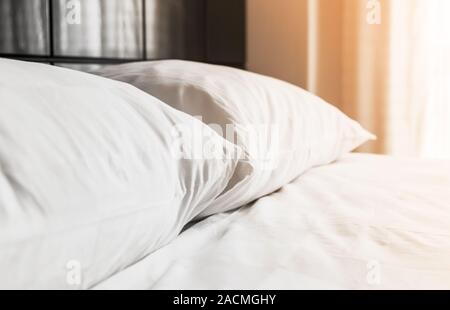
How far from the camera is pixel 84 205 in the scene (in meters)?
0.49

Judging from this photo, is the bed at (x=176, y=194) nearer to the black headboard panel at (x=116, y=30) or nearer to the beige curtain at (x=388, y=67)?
the black headboard panel at (x=116, y=30)

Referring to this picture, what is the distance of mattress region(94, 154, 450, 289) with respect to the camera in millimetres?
533

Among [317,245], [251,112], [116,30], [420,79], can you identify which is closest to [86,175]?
[317,245]

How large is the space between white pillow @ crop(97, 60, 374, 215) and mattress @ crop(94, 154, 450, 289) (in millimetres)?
47

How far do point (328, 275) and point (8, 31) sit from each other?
82cm

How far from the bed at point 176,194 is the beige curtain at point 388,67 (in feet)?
2.59

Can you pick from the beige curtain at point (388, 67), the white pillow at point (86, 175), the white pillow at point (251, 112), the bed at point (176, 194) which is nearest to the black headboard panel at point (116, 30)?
the bed at point (176, 194)

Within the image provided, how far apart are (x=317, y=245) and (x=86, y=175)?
0.30 metres

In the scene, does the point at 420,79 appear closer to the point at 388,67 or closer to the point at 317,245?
the point at 388,67

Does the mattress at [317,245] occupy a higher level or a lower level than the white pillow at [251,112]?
lower

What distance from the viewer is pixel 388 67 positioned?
1971 mm

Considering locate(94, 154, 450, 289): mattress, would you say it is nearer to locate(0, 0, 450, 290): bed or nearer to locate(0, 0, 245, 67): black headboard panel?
locate(0, 0, 450, 290): bed

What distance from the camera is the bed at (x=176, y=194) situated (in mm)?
460
